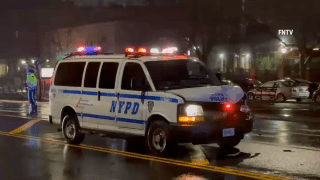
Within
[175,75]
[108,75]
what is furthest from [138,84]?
[108,75]

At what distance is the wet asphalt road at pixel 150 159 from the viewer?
9477 millimetres

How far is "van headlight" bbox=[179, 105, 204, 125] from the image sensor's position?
36.8 feet

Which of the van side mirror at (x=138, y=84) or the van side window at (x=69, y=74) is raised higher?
the van side window at (x=69, y=74)

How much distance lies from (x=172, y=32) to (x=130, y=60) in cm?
4943

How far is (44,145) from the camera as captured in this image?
13555 millimetres

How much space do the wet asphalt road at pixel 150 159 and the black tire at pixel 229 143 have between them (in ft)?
0.54

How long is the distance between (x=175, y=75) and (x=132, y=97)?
99 cm

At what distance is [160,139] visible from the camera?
11680mm

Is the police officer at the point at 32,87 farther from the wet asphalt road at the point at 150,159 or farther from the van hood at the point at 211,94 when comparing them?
the van hood at the point at 211,94

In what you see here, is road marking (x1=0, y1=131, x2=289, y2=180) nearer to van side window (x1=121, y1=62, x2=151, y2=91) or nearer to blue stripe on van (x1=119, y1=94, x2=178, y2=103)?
blue stripe on van (x1=119, y1=94, x2=178, y2=103)

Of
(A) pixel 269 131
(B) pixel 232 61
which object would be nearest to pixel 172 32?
(B) pixel 232 61

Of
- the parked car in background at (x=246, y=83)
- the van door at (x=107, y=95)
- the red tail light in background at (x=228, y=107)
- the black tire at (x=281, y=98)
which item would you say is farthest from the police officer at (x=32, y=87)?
the parked car in background at (x=246, y=83)

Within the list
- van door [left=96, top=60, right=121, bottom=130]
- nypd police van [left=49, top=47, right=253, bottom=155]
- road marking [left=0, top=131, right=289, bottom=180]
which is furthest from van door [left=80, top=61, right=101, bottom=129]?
road marking [left=0, top=131, right=289, bottom=180]

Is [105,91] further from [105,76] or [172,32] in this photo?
[172,32]
